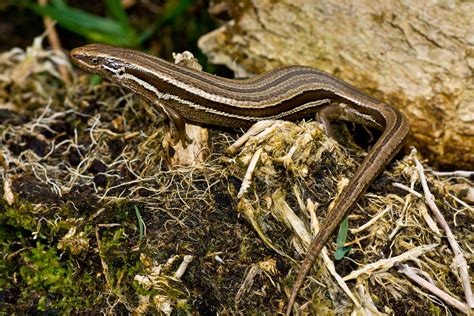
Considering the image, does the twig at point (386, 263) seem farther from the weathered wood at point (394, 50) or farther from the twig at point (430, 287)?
the weathered wood at point (394, 50)

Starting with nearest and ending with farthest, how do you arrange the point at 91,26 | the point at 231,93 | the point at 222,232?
the point at 222,232 → the point at 231,93 → the point at 91,26

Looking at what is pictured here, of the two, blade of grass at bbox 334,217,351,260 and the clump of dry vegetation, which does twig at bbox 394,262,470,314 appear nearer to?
the clump of dry vegetation

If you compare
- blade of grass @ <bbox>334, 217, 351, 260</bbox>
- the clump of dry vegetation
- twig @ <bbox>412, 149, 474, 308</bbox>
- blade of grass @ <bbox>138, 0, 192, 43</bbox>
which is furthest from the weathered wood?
blade of grass @ <bbox>334, 217, 351, 260</bbox>

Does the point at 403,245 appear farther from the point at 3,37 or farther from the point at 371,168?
the point at 3,37

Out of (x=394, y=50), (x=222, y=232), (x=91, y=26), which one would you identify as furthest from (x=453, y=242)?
(x=91, y=26)

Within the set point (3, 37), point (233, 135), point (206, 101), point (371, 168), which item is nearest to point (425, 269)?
point (371, 168)

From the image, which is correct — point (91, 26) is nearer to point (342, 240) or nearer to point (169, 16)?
point (169, 16)
